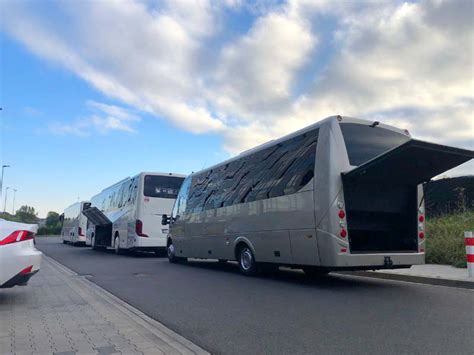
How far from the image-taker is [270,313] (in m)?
6.46

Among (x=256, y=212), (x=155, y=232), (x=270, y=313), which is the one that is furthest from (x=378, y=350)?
(x=155, y=232)

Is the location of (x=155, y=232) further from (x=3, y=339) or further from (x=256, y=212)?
(x=3, y=339)

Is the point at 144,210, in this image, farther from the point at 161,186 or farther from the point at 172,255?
the point at 172,255

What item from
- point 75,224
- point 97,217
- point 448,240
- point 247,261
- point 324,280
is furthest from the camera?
point 75,224

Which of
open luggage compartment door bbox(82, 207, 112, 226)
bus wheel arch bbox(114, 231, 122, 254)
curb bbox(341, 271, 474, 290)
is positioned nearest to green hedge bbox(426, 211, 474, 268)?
curb bbox(341, 271, 474, 290)

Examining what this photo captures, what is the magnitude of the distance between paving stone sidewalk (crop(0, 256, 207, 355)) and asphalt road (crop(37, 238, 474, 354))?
1.17ft

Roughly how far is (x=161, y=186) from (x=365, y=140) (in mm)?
11594

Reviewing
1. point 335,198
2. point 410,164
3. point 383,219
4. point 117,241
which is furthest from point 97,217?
point 410,164

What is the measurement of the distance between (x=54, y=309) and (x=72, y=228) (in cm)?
3083

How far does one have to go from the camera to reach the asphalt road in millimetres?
4805

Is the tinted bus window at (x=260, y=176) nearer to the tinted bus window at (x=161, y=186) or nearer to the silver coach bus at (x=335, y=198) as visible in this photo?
the silver coach bus at (x=335, y=198)

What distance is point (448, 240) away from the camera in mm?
12766

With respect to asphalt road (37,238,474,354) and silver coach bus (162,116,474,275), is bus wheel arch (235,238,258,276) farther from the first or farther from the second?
asphalt road (37,238,474,354)

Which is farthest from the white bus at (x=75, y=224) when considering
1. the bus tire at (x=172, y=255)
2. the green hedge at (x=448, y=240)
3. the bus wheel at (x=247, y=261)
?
the green hedge at (x=448, y=240)
